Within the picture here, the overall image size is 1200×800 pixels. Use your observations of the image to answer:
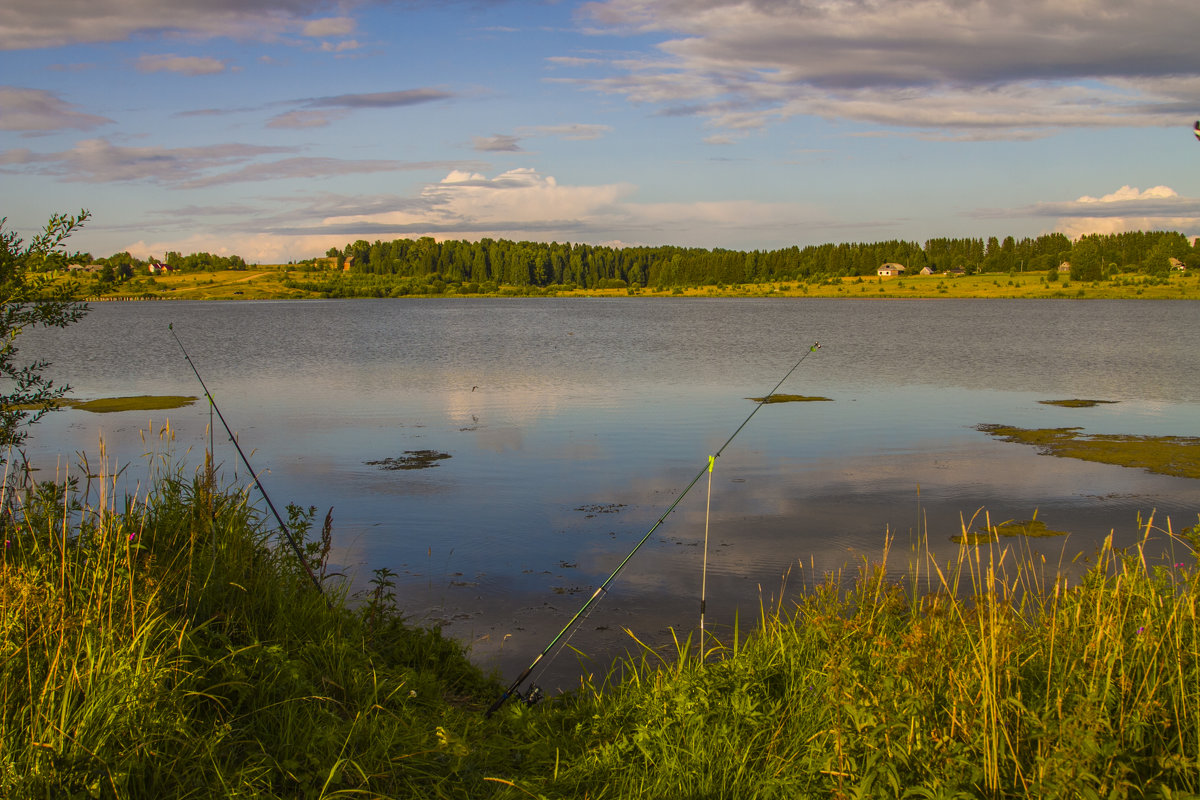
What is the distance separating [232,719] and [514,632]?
352 cm

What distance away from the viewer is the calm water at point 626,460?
948 centimetres

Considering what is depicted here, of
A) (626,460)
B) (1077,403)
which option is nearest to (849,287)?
(1077,403)

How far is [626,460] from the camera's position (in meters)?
15.9

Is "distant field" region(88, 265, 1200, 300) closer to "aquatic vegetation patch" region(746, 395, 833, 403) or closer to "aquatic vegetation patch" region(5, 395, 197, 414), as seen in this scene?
"aquatic vegetation patch" region(5, 395, 197, 414)

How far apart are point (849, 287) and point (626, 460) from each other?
481 ft

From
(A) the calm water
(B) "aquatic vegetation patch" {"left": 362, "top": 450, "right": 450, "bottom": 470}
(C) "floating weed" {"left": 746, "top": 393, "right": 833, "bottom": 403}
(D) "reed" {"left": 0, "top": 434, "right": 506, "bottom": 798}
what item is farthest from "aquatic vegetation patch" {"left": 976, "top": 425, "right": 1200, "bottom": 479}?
(D) "reed" {"left": 0, "top": 434, "right": 506, "bottom": 798}

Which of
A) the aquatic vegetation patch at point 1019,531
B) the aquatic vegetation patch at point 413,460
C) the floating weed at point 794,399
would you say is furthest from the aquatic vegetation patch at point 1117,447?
the aquatic vegetation patch at point 413,460

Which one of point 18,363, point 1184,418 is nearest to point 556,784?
point 1184,418

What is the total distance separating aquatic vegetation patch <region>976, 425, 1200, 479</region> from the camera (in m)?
15.2

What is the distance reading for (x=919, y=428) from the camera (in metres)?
19.6

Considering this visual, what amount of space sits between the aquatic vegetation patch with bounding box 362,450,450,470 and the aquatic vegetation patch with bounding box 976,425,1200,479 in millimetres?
11471

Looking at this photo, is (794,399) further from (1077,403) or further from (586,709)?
(586,709)

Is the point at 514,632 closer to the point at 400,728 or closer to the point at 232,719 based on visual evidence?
the point at 400,728

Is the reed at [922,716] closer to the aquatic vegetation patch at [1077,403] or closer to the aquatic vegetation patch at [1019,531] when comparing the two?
the aquatic vegetation patch at [1019,531]
